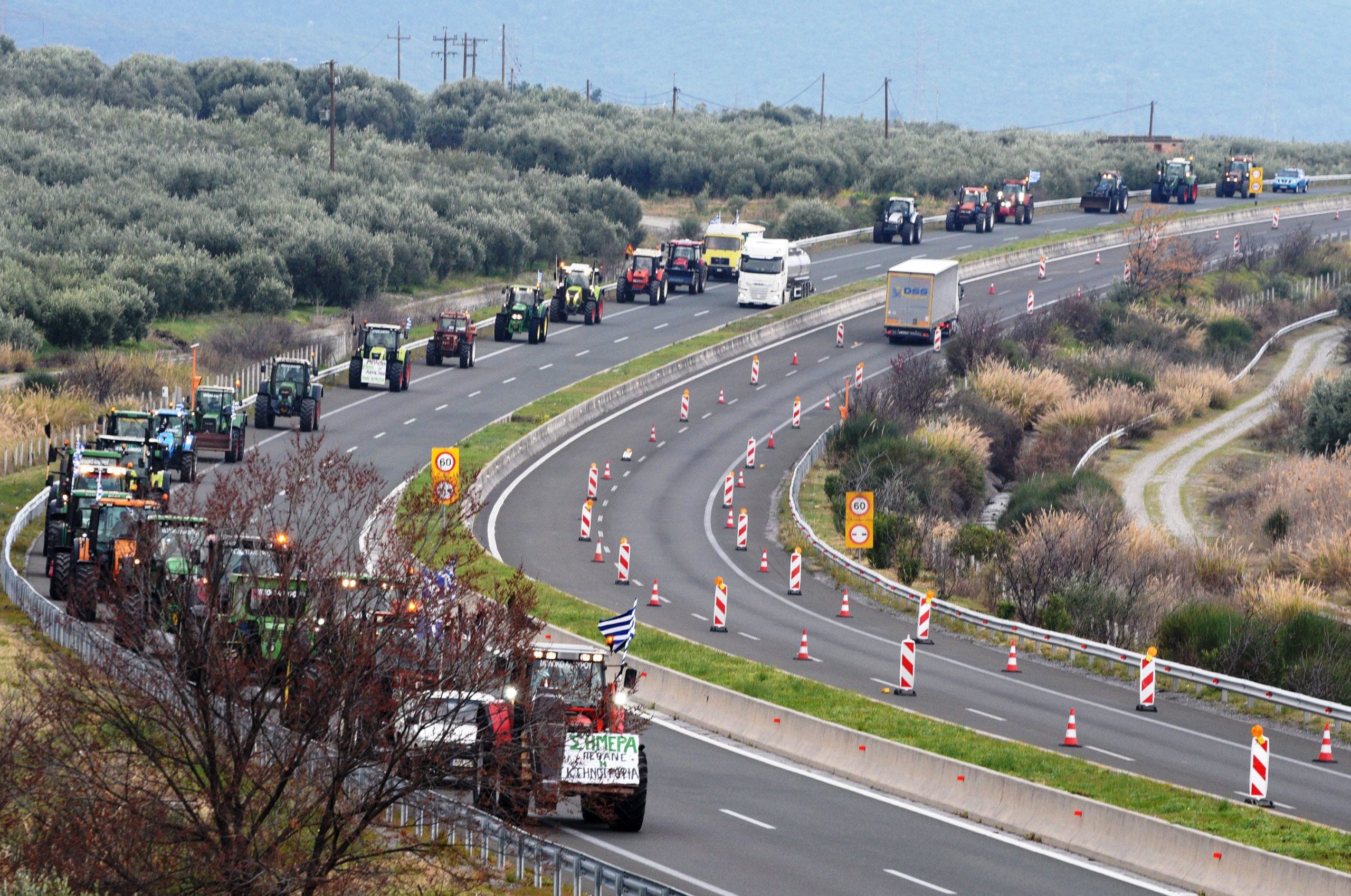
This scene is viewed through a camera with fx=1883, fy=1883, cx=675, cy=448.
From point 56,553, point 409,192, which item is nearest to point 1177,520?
point 56,553

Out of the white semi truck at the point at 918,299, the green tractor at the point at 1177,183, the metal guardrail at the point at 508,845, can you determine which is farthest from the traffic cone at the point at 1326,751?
the green tractor at the point at 1177,183

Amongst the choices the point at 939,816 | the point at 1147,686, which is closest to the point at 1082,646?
the point at 1147,686

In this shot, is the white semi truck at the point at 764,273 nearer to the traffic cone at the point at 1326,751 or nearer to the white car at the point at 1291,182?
the traffic cone at the point at 1326,751

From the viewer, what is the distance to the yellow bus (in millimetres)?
85250

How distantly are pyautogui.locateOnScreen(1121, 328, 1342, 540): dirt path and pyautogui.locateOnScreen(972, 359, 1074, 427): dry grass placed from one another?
4743 mm

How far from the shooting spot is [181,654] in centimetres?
1852

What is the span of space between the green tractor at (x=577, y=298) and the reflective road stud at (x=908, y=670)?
147 ft

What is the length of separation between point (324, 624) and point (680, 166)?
352ft

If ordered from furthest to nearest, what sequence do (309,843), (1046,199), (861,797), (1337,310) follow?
1. (1046,199)
2. (1337,310)
3. (861,797)
4. (309,843)

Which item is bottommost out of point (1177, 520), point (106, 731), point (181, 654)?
point (1177, 520)

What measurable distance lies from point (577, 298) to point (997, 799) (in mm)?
52449

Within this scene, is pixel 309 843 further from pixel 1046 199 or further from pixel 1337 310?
pixel 1046 199

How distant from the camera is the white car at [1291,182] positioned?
121500 mm

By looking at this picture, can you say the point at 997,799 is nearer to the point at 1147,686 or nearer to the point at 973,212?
the point at 1147,686
